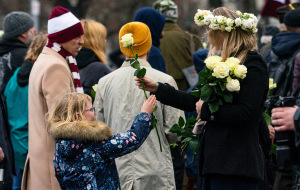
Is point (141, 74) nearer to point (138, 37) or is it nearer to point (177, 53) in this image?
point (138, 37)

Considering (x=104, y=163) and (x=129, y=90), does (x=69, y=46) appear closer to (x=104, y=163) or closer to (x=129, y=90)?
(x=129, y=90)

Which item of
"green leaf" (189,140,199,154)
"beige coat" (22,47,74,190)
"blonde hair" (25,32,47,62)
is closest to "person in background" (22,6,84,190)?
"beige coat" (22,47,74,190)

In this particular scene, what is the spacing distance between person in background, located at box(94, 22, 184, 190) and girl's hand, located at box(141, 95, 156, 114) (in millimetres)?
441

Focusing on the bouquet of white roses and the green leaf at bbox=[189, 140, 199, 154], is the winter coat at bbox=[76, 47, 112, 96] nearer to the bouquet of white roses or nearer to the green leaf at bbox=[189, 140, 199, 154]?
the green leaf at bbox=[189, 140, 199, 154]

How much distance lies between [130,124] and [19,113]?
228 centimetres

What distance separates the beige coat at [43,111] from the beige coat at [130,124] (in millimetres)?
443

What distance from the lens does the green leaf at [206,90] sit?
4.30 metres

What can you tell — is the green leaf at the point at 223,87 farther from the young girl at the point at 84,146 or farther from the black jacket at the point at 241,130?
the young girl at the point at 84,146

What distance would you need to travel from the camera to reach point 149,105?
4.67 meters

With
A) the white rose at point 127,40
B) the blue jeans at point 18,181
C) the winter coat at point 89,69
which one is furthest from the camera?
the blue jeans at point 18,181

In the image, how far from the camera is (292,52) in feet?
21.4

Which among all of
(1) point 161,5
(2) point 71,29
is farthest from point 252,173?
Result: (1) point 161,5

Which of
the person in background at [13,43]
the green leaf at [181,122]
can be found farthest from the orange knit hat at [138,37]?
the person in background at [13,43]

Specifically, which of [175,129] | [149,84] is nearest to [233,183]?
[175,129]
